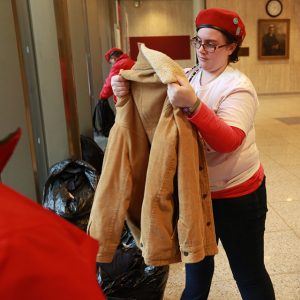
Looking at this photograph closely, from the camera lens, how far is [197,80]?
147cm

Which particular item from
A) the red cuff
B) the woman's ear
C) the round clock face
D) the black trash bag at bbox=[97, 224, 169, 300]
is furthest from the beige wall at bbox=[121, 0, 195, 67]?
the red cuff

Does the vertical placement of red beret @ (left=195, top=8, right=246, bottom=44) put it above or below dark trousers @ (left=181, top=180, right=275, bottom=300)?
above

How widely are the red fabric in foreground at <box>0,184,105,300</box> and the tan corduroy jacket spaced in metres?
0.72

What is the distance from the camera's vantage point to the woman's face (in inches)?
53.4

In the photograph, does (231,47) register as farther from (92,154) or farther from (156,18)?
(156,18)

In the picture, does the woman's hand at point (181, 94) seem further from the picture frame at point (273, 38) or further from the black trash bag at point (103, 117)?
the picture frame at point (273, 38)

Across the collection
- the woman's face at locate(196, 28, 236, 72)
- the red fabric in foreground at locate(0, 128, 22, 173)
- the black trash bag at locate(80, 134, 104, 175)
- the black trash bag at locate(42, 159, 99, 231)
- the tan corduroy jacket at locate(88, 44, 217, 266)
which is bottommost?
the black trash bag at locate(80, 134, 104, 175)

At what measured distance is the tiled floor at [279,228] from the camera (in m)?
2.20

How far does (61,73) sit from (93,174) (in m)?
0.87

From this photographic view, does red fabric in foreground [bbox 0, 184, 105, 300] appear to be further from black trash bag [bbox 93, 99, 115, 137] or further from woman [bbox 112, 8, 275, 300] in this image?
black trash bag [bbox 93, 99, 115, 137]

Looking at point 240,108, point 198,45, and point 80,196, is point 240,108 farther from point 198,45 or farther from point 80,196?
point 80,196

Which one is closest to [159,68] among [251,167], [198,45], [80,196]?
[198,45]

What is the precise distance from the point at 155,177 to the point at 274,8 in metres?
10.8

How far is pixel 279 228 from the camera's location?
288 cm
